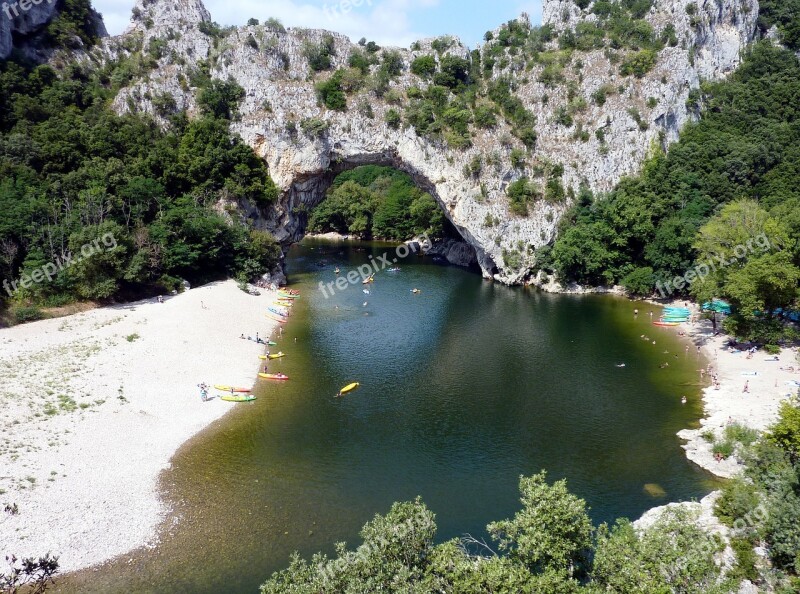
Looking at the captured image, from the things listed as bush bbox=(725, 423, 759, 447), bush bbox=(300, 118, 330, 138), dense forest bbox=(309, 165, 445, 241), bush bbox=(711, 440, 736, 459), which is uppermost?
bush bbox=(300, 118, 330, 138)

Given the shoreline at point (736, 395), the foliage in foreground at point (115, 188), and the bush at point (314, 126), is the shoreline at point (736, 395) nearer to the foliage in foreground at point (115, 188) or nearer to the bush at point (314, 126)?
the foliage in foreground at point (115, 188)

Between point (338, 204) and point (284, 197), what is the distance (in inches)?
1401

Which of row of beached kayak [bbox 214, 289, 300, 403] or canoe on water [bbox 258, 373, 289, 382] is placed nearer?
row of beached kayak [bbox 214, 289, 300, 403]

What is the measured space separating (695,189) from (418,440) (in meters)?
48.6

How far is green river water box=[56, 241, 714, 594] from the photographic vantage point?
73.3 ft

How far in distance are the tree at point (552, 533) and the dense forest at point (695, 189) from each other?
1452 inches

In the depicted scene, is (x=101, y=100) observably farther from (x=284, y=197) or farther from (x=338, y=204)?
(x=338, y=204)

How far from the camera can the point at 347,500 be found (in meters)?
24.6

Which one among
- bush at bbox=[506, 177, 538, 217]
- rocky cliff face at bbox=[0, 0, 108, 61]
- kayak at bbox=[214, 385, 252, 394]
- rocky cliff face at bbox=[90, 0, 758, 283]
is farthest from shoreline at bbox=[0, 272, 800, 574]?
rocky cliff face at bbox=[0, 0, 108, 61]

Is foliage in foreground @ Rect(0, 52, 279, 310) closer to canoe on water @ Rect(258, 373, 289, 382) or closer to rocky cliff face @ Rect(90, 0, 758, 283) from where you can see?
rocky cliff face @ Rect(90, 0, 758, 283)

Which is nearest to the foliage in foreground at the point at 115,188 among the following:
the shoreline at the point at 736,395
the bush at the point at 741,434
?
the shoreline at the point at 736,395

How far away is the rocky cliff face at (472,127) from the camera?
67125mm

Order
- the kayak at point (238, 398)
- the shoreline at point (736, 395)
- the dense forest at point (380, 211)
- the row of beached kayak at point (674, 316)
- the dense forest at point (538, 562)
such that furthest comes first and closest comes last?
the dense forest at point (380, 211) < the row of beached kayak at point (674, 316) < the kayak at point (238, 398) < the shoreline at point (736, 395) < the dense forest at point (538, 562)

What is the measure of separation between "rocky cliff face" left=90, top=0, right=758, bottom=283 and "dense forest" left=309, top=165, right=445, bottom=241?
1870 cm
